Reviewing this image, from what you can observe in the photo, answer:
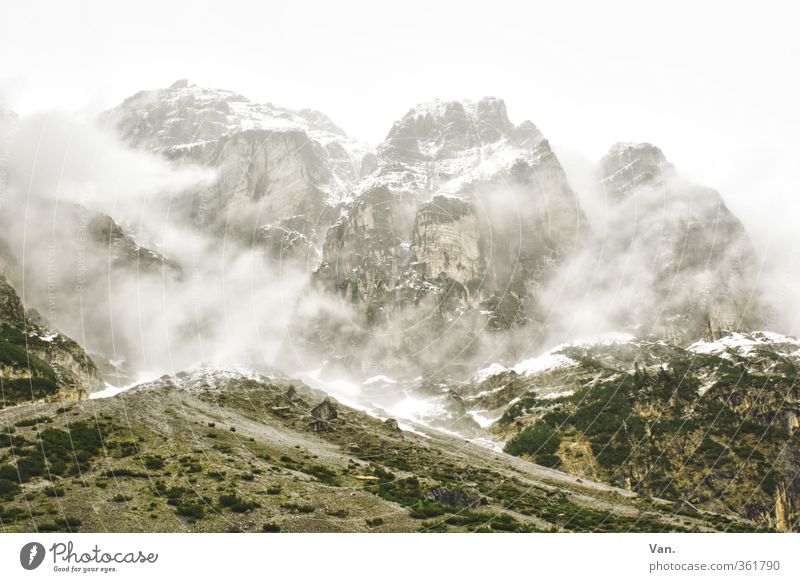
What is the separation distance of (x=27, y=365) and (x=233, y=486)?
461 ft

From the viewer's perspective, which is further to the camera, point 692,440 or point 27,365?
point 692,440

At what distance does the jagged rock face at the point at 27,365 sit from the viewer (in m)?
139

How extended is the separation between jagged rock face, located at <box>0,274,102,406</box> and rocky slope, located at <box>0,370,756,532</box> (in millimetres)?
57531

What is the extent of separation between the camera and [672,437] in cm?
16500

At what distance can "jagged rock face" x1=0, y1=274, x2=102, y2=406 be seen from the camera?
139m

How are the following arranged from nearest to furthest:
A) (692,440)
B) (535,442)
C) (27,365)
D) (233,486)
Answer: (233,486)
(27,365)
(692,440)
(535,442)

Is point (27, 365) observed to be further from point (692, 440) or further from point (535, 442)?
point (692, 440)

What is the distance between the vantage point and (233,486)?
45.0 metres

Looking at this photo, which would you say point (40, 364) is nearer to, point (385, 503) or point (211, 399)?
point (211, 399)
